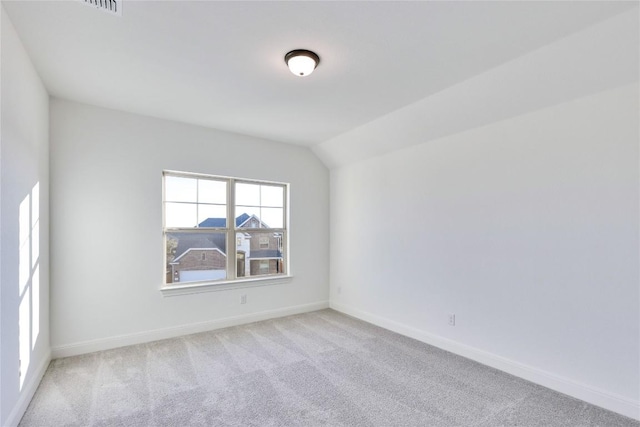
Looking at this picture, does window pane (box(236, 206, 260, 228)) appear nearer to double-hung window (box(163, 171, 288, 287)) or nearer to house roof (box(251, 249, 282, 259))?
double-hung window (box(163, 171, 288, 287))

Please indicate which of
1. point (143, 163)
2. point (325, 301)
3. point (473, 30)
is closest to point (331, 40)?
point (473, 30)

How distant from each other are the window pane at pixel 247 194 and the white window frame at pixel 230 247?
0.07m

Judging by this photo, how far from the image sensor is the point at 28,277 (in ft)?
7.87

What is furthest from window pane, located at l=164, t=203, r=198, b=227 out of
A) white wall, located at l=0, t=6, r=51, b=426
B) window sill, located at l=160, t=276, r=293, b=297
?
white wall, located at l=0, t=6, r=51, b=426

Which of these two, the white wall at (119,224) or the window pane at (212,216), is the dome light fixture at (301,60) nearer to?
the white wall at (119,224)

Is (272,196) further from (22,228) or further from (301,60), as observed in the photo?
(22,228)

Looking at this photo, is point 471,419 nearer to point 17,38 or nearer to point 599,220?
point 599,220

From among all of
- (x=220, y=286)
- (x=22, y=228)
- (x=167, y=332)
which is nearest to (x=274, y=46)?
(x=22, y=228)

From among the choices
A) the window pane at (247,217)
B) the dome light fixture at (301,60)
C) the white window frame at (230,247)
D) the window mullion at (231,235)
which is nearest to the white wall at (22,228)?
the white window frame at (230,247)

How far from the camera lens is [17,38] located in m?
2.12

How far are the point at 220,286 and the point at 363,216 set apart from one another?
219cm

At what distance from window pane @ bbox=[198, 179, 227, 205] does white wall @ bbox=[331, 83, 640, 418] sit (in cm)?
219

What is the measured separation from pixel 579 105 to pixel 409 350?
2.73m

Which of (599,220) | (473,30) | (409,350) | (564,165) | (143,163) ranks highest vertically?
(473,30)
